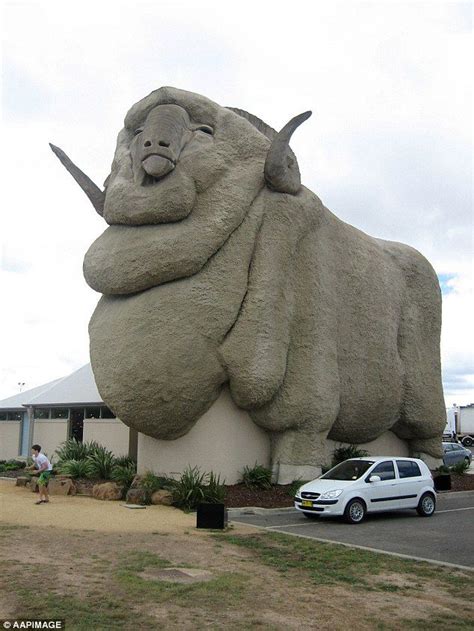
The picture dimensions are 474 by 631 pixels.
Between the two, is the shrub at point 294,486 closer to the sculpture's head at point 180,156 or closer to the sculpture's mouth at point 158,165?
the sculpture's head at point 180,156

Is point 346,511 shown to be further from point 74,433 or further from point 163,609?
point 74,433

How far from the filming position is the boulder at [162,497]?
1509 centimetres

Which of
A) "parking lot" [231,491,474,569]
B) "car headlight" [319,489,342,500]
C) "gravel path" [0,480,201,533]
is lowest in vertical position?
"parking lot" [231,491,474,569]

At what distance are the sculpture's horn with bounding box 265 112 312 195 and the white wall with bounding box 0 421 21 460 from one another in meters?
20.0

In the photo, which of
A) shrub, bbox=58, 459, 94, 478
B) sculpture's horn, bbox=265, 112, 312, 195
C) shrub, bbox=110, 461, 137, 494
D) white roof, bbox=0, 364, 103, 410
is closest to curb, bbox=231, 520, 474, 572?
shrub, bbox=110, 461, 137, 494

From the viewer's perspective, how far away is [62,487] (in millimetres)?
17234

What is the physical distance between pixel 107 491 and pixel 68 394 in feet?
41.0

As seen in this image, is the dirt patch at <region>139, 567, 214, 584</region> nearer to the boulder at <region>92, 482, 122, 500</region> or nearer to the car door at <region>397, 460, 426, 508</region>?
the car door at <region>397, 460, 426, 508</region>

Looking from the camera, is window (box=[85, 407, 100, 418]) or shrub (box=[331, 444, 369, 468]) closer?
shrub (box=[331, 444, 369, 468])

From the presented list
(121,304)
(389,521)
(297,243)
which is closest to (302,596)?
(389,521)

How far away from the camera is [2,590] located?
733cm

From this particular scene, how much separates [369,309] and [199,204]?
6436mm

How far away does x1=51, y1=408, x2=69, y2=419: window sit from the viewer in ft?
94.2

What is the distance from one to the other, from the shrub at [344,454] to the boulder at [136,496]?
252 inches
